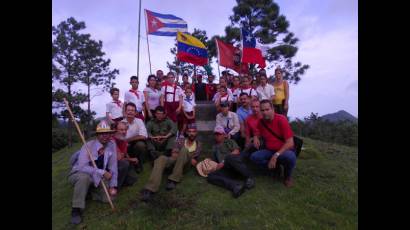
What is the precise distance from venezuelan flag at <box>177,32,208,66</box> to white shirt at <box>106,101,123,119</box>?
9.82 ft

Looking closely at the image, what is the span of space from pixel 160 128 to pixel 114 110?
1.53 meters

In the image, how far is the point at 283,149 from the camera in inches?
257

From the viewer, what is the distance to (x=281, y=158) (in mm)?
6582

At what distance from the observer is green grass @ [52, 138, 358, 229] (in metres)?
5.67

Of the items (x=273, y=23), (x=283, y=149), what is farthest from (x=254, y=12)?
(x=283, y=149)

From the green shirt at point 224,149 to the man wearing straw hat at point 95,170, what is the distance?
7.12ft

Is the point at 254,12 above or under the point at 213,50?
above

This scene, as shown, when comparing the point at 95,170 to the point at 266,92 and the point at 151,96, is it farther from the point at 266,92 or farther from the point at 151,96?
the point at 266,92

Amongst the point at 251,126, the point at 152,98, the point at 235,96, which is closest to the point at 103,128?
the point at 152,98

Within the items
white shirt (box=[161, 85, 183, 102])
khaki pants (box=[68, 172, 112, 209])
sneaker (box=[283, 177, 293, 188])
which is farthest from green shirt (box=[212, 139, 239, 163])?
khaki pants (box=[68, 172, 112, 209])
